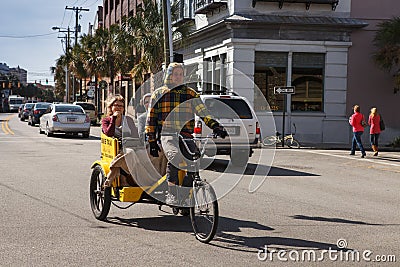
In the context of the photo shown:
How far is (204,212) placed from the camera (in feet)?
23.7

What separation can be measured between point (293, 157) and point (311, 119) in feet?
25.5

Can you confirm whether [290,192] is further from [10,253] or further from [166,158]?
[10,253]

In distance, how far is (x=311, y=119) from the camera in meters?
27.2

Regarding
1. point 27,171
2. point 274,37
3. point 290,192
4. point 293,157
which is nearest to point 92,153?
point 27,171

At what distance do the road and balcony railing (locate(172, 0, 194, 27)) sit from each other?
20256 millimetres

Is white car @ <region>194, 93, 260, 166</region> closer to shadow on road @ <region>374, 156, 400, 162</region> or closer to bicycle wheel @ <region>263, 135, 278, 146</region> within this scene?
shadow on road @ <region>374, 156, 400, 162</region>

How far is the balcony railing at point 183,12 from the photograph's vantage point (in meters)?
33.1

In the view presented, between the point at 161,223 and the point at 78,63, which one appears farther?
the point at 78,63

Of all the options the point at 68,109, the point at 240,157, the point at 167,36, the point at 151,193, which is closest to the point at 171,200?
the point at 151,193

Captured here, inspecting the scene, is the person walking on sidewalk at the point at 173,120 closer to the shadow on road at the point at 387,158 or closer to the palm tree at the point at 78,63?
the shadow on road at the point at 387,158

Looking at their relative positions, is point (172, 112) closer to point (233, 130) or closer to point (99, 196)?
point (99, 196)

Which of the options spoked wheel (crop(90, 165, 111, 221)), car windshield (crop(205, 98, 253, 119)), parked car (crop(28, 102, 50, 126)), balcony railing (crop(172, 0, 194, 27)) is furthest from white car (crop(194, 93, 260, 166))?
parked car (crop(28, 102, 50, 126))

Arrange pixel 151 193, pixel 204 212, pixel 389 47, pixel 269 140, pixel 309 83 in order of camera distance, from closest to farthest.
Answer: pixel 204 212
pixel 151 193
pixel 269 140
pixel 389 47
pixel 309 83

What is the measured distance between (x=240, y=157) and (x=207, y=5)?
49.6 feet
